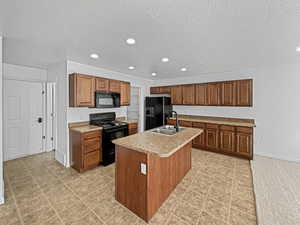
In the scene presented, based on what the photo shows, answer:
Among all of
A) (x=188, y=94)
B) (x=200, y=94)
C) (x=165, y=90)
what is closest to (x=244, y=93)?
(x=200, y=94)

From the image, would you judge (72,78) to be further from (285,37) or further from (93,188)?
(285,37)

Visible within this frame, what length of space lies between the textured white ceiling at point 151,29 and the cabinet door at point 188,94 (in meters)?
1.84

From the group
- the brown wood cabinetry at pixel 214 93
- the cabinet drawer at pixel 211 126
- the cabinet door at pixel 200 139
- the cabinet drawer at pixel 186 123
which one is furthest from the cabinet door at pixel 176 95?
the cabinet drawer at pixel 211 126

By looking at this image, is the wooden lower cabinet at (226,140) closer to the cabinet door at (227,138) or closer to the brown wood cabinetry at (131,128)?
the cabinet door at (227,138)

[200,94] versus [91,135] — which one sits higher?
[200,94]

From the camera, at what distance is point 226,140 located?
4.05 meters

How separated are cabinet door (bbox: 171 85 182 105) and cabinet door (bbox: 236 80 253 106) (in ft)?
6.03

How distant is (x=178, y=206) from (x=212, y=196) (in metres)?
0.65

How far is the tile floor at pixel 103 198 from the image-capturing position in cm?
182

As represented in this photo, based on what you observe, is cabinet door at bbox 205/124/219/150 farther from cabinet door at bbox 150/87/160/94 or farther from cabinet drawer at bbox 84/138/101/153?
cabinet drawer at bbox 84/138/101/153

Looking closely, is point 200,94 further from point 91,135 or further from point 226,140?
point 91,135

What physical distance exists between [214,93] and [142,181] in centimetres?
379

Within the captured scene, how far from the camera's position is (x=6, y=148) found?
360 cm

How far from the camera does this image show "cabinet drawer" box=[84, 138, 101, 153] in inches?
120
